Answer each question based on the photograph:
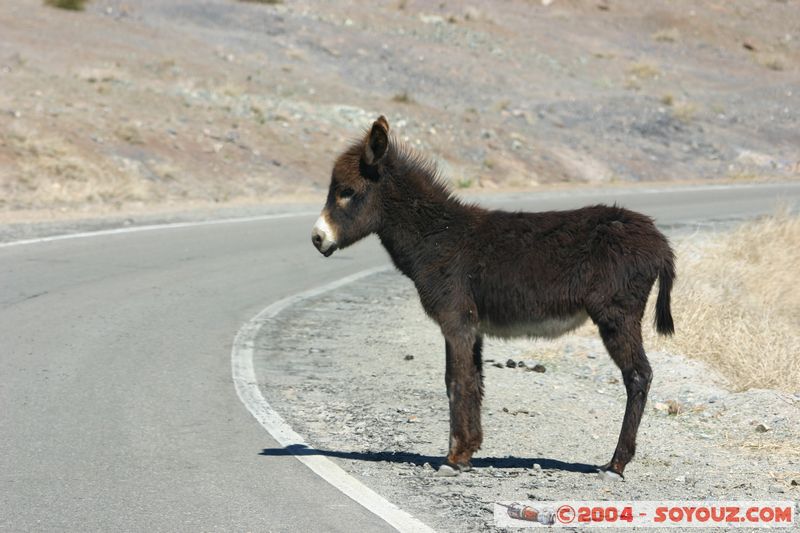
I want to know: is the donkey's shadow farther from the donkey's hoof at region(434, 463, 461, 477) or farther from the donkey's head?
the donkey's head

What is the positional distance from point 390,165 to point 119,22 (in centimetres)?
3654

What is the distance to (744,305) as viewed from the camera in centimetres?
1378

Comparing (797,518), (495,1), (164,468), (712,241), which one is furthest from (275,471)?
(495,1)

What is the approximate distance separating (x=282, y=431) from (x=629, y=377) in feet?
8.41

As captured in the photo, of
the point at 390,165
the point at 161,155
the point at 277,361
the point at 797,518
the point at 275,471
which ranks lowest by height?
the point at 161,155

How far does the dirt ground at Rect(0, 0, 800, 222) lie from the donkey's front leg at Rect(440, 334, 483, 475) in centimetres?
1486

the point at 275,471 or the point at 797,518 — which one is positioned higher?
the point at 797,518

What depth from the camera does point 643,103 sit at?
42781 millimetres

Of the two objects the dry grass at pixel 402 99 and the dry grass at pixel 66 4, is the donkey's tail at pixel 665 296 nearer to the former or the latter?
the dry grass at pixel 402 99

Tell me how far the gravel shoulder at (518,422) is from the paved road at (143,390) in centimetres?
49

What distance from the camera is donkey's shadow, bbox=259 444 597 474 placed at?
285 inches

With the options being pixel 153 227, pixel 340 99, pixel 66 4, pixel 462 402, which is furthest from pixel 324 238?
pixel 66 4

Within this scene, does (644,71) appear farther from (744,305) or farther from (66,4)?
(744,305)

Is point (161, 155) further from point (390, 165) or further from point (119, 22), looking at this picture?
point (390, 165)
